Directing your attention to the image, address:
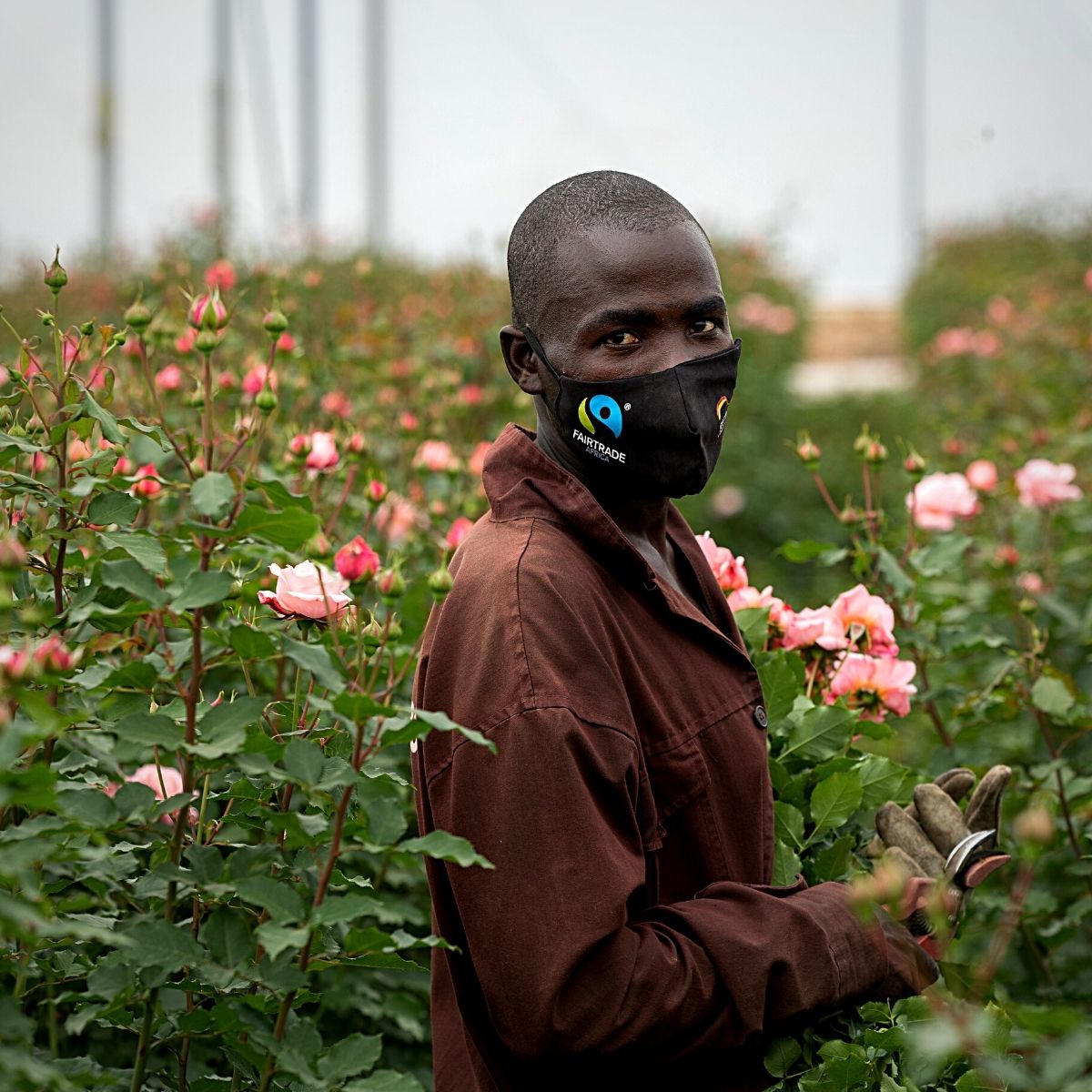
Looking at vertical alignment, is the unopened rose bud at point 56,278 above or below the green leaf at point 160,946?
above

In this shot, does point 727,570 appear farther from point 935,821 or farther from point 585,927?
point 585,927

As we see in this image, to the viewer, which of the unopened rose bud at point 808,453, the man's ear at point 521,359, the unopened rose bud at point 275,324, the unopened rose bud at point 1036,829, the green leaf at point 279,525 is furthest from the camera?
the unopened rose bud at point 808,453

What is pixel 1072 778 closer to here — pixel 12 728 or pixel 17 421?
pixel 17 421

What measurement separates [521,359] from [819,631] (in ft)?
2.22

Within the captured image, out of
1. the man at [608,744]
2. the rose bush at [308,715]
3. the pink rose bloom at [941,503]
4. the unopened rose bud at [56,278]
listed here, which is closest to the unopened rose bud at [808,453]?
the rose bush at [308,715]

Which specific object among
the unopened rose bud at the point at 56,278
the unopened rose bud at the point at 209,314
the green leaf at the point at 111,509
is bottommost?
the green leaf at the point at 111,509

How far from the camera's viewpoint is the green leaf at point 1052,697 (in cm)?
250

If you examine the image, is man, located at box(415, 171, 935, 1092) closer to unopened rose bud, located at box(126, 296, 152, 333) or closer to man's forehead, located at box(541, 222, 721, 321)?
man's forehead, located at box(541, 222, 721, 321)

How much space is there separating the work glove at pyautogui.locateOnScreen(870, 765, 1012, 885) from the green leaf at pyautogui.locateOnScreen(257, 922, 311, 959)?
Result: 82cm

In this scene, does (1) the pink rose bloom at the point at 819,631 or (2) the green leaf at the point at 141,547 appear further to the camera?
(1) the pink rose bloom at the point at 819,631

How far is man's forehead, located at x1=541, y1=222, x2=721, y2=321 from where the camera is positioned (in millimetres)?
1570

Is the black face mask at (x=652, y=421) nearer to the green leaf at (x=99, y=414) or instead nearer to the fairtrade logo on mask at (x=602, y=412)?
the fairtrade logo on mask at (x=602, y=412)

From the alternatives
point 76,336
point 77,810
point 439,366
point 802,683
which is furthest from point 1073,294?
point 77,810

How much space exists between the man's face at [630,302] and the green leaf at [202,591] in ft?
1.70
